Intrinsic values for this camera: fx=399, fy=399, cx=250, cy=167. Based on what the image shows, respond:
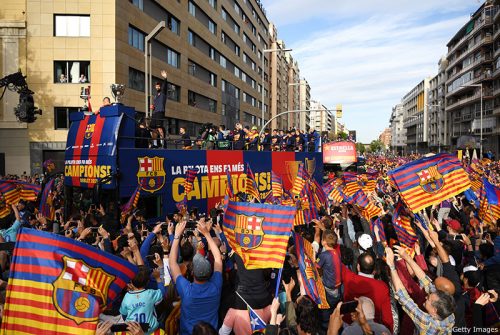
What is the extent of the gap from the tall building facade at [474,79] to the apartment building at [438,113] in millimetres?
5332

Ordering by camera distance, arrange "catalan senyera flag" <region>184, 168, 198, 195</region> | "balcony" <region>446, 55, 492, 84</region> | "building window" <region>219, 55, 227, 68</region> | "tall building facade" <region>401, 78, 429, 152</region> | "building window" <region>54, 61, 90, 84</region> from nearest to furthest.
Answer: "catalan senyera flag" <region>184, 168, 198, 195</region> < "building window" <region>54, 61, 90, 84</region> < "building window" <region>219, 55, 227, 68</region> < "balcony" <region>446, 55, 492, 84</region> < "tall building facade" <region>401, 78, 429, 152</region>

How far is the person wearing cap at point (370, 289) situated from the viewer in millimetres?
4441

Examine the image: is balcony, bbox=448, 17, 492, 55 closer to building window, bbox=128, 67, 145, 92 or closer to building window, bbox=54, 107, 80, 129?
building window, bbox=128, 67, 145, 92

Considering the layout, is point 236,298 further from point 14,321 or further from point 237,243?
point 14,321

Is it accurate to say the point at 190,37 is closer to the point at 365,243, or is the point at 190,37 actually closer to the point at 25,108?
the point at 25,108

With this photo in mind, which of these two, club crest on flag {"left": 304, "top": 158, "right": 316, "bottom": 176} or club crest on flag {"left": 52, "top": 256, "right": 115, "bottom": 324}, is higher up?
club crest on flag {"left": 304, "top": 158, "right": 316, "bottom": 176}

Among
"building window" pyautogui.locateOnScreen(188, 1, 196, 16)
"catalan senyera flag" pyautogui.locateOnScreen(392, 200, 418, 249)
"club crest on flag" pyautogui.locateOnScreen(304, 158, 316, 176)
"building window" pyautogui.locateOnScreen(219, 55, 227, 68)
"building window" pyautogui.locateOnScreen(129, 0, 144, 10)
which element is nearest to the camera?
"catalan senyera flag" pyautogui.locateOnScreen(392, 200, 418, 249)

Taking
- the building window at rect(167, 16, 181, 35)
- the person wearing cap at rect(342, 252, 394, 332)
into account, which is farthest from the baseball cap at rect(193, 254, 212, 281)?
A: the building window at rect(167, 16, 181, 35)

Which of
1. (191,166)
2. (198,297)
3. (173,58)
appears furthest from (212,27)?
(198,297)

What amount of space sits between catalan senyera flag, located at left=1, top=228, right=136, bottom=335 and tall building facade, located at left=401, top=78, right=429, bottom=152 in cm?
10719

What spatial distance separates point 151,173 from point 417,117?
12450 centimetres

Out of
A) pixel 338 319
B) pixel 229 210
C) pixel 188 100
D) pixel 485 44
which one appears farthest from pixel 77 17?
pixel 485 44

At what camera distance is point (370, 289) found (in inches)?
181

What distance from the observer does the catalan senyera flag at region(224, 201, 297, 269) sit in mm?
4898
